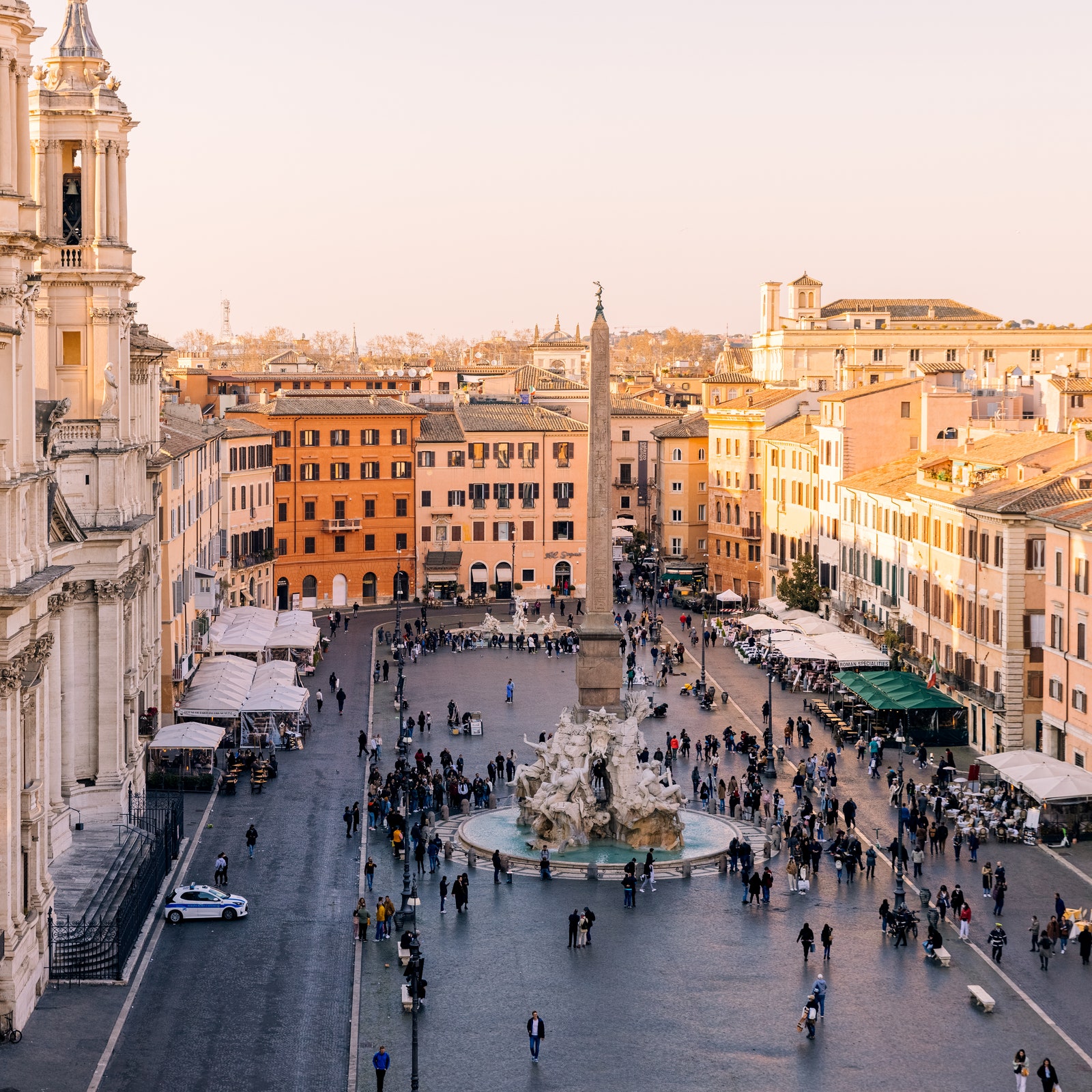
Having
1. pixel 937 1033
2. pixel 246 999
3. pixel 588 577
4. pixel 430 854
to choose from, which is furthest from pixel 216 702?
pixel 937 1033

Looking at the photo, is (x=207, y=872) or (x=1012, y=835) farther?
(x=1012, y=835)

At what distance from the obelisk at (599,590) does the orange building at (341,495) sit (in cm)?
4170

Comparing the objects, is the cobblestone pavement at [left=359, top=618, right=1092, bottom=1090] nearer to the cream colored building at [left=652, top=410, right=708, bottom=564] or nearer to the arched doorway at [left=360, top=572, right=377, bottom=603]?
the arched doorway at [left=360, top=572, right=377, bottom=603]

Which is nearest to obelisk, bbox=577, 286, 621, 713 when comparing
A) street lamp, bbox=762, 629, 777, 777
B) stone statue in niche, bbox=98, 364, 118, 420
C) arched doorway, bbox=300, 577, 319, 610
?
street lamp, bbox=762, 629, 777, 777

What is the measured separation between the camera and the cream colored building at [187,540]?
58.4 m

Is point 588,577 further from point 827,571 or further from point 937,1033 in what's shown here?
A: point 827,571

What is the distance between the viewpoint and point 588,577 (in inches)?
2094

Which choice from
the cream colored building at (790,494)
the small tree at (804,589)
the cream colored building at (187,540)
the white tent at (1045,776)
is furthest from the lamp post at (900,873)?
the cream colored building at (790,494)

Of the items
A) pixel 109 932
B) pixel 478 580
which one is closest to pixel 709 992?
pixel 109 932

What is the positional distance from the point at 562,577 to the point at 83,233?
55423 millimetres

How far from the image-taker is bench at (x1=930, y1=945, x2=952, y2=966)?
35750 mm

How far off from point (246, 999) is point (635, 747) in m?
15.5

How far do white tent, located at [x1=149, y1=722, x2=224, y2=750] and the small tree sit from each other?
36167 mm

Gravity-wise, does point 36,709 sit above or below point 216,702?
above
